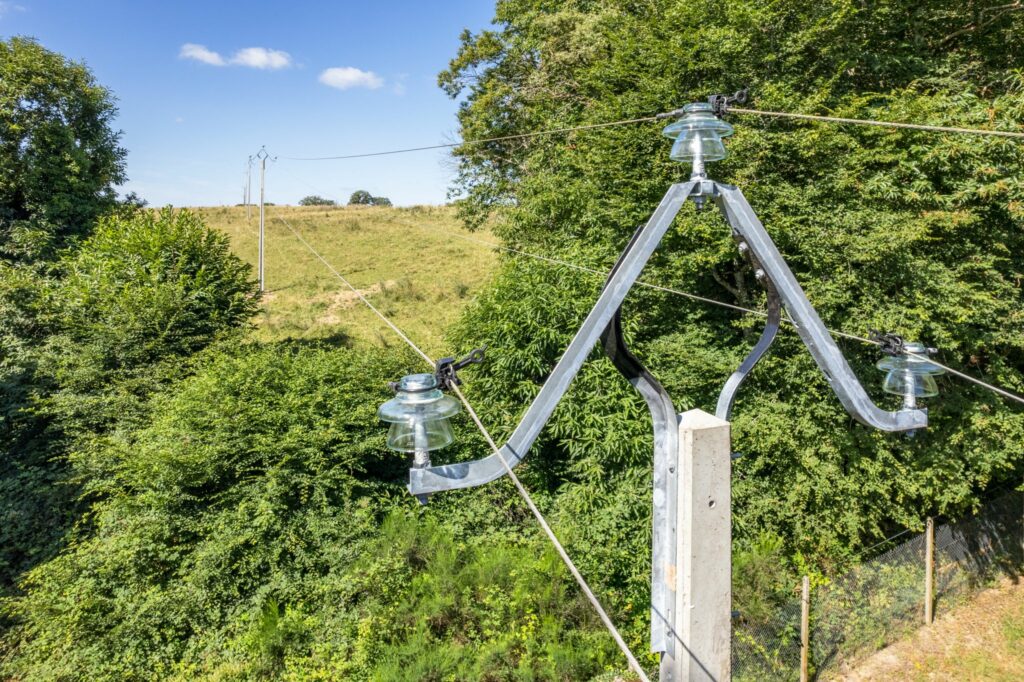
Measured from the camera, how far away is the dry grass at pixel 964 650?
20.8 feet

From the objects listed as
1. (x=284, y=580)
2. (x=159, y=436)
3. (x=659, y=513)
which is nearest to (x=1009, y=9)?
(x=659, y=513)

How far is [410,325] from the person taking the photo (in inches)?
645

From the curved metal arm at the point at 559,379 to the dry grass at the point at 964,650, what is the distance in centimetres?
701

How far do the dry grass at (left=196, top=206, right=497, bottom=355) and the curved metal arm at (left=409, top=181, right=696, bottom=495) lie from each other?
8068 millimetres

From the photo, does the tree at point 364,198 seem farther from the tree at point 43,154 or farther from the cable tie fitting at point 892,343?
the cable tie fitting at point 892,343

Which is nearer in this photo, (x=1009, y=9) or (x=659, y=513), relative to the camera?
(x=659, y=513)

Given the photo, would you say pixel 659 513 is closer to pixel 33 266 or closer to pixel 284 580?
pixel 284 580

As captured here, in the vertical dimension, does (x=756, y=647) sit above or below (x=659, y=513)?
below

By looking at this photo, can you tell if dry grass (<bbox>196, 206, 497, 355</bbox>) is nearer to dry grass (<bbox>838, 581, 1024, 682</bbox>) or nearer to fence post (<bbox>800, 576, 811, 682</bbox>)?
fence post (<bbox>800, 576, 811, 682</bbox>)

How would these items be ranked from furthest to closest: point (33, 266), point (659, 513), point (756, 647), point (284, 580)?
1. point (33, 266)
2. point (284, 580)
3. point (756, 647)
4. point (659, 513)

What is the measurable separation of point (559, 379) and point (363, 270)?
2297 cm

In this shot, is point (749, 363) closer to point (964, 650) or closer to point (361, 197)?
point (964, 650)

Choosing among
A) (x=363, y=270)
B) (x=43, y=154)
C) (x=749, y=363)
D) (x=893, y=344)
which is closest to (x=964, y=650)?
(x=893, y=344)

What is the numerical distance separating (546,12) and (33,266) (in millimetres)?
14336
